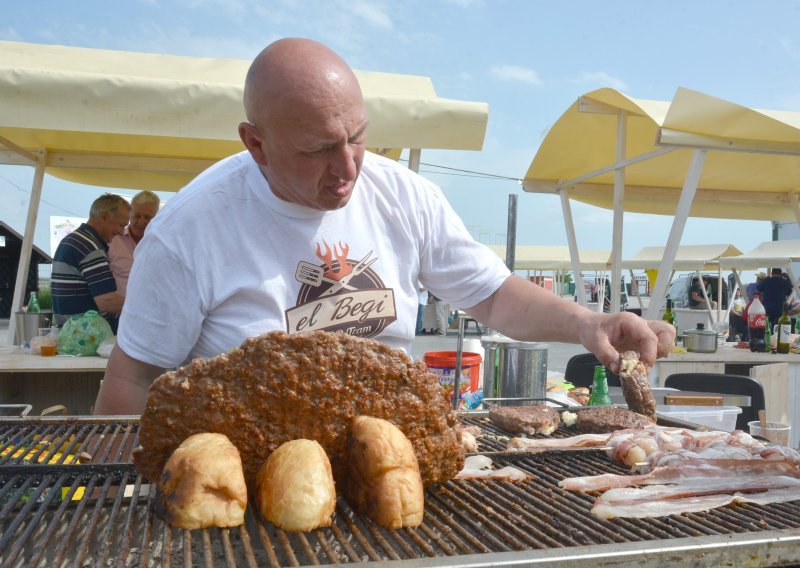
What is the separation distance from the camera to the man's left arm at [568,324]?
6.71 feet

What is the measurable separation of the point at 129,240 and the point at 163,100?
1.94 meters

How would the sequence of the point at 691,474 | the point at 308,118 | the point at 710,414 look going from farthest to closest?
the point at 710,414 < the point at 308,118 < the point at 691,474

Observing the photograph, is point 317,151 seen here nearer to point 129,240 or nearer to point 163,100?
point 163,100

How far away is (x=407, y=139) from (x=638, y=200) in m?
5.36

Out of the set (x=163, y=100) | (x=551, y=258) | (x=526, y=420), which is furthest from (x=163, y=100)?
(x=551, y=258)

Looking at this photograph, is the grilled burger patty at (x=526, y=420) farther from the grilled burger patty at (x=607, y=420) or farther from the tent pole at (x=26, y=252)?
the tent pole at (x=26, y=252)

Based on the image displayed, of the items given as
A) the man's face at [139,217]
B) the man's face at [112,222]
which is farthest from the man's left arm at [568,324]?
the man's face at [139,217]

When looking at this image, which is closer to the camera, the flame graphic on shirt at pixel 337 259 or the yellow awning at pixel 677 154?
the flame graphic on shirt at pixel 337 259

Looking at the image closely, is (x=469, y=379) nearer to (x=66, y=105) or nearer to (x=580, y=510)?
(x=580, y=510)

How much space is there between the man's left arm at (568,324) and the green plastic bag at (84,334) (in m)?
3.75

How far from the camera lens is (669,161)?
7.82m

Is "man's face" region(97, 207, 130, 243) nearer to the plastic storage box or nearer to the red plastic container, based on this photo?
the red plastic container

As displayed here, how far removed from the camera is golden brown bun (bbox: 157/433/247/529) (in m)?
1.13

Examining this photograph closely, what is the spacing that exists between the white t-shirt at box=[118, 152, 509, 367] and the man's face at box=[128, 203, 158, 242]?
416cm
